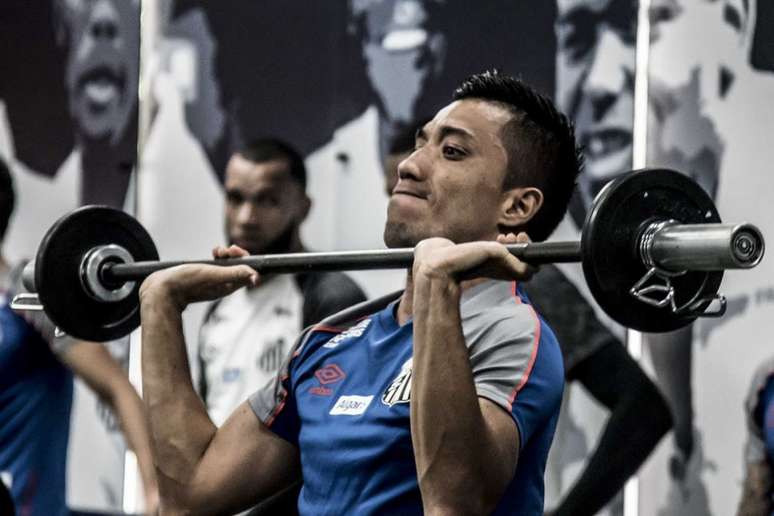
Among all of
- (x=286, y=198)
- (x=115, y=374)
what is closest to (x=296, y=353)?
(x=115, y=374)

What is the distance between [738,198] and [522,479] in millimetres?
1849

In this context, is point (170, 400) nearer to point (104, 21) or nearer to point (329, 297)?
point (329, 297)

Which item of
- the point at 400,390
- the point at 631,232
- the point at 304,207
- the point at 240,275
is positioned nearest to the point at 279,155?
the point at 304,207

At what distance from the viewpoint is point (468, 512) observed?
208 centimetres

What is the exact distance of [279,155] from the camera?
469 centimetres

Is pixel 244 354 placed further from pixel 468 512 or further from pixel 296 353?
pixel 468 512

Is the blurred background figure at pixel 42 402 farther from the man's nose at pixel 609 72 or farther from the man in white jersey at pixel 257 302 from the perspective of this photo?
the man's nose at pixel 609 72

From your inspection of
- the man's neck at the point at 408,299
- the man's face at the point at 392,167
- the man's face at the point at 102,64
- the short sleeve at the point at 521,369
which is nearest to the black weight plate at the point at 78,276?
the man's neck at the point at 408,299

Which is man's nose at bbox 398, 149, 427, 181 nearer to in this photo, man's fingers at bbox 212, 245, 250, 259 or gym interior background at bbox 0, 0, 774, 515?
man's fingers at bbox 212, 245, 250, 259

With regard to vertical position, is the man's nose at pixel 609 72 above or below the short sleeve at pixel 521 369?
above

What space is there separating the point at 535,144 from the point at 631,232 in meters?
0.46

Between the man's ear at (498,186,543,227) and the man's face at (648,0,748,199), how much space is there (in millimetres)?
1439

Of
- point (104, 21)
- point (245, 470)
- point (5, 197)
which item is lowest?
point (245, 470)

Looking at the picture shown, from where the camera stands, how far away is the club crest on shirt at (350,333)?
8.13ft
